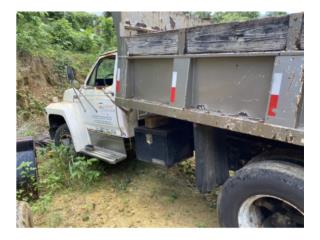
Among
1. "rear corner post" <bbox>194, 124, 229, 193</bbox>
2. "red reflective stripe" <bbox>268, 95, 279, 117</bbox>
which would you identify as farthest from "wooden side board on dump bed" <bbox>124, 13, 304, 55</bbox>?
"rear corner post" <bbox>194, 124, 229, 193</bbox>

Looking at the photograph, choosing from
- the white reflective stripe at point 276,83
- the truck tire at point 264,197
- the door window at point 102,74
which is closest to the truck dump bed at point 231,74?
the white reflective stripe at point 276,83

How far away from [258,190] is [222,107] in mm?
766

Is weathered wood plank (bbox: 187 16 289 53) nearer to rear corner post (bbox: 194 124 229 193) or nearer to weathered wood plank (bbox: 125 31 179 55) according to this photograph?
weathered wood plank (bbox: 125 31 179 55)

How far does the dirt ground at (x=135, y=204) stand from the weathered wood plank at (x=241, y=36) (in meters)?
2.07

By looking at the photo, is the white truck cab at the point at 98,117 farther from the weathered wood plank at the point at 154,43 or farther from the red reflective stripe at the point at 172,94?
the red reflective stripe at the point at 172,94

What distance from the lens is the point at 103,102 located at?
4082mm

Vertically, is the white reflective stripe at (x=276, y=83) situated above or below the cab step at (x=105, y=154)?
above

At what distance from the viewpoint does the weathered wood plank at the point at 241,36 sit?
1.93 m

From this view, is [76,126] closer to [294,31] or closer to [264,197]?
[264,197]

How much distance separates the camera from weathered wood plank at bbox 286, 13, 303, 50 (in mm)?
1799

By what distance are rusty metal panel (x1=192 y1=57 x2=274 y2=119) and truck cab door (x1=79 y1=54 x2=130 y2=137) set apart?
1.56 meters

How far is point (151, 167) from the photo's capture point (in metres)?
4.76

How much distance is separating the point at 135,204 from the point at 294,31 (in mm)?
2845

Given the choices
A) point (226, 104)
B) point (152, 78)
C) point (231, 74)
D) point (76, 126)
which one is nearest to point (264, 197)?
point (226, 104)
